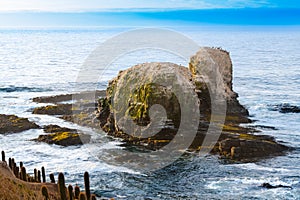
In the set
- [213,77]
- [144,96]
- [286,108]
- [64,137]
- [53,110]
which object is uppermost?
[213,77]

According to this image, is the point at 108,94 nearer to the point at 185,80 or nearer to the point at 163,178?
the point at 185,80

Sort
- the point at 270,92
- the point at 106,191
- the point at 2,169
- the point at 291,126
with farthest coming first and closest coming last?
the point at 270,92 < the point at 291,126 < the point at 106,191 < the point at 2,169

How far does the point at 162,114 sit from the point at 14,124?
56.5ft

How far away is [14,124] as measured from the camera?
56094 mm

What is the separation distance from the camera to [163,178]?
1556 inches

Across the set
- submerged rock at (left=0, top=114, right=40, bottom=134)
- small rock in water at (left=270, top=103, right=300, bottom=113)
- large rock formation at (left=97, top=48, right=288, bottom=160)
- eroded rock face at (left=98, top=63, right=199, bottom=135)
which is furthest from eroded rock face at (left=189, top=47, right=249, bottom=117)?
submerged rock at (left=0, top=114, right=40, bottom=134)

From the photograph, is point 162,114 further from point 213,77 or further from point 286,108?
point 286,108

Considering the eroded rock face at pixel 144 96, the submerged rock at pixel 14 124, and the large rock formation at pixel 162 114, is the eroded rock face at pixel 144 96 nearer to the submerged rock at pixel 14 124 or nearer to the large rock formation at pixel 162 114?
the large rock formation at pixel 162 114

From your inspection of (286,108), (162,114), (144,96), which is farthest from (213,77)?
(162,114)

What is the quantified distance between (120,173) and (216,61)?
35.1 meters

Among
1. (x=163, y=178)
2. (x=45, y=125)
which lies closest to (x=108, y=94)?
(x=45, y=125)

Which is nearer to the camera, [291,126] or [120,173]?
[120,173]

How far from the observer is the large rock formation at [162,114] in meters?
46.0

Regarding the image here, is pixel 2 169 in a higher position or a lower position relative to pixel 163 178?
higher
